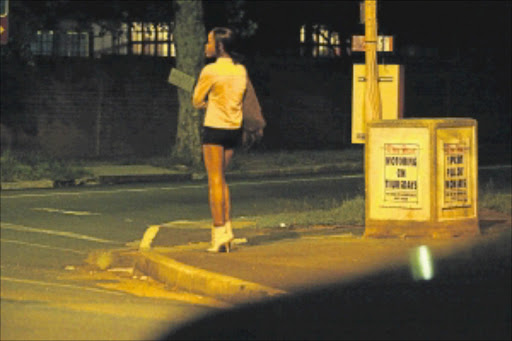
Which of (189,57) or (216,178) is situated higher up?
(189,57)

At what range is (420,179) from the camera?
42.4 ft

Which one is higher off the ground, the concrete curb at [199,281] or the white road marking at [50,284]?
the concrete curb at [199,281]

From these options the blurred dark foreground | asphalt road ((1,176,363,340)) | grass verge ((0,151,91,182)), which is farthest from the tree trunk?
the blurred dark foreground

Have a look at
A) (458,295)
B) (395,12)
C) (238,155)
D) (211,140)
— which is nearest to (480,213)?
(211,140)

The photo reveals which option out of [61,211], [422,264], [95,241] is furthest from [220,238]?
[61,211]

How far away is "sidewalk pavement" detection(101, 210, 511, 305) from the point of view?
10.3 meters

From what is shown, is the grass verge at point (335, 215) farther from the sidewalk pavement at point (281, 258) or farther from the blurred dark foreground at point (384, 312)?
the blurred dark foreground at point (384, 312)

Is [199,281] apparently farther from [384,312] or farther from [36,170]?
[36,170]

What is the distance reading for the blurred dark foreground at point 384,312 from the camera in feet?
27.8

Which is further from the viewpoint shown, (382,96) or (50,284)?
(382,96)

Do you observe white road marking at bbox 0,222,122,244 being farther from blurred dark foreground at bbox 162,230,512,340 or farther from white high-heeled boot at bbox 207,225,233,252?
blurred dark foreground at bbox 162,230,512,340

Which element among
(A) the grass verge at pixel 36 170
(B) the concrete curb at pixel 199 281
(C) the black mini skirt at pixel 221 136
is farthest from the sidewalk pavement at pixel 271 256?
(A) the grass verge at pixel 36 170

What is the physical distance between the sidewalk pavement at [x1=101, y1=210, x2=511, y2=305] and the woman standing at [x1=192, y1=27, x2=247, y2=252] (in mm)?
737

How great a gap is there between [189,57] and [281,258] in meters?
15.2
